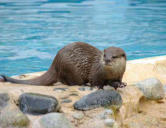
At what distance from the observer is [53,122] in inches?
93.6

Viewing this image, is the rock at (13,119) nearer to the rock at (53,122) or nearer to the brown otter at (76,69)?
the rock at (53,122)

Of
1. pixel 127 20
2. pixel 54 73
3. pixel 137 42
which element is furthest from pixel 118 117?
pixel 127 20

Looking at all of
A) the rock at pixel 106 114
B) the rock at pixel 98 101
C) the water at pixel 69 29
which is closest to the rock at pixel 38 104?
the rock at pixel 98 101

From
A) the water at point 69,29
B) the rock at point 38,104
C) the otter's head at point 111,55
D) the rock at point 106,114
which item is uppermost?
the otter's head at point 111,55

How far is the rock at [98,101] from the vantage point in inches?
104

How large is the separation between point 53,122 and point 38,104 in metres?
0.21

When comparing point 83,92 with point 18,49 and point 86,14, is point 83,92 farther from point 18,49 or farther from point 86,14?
point 86,14

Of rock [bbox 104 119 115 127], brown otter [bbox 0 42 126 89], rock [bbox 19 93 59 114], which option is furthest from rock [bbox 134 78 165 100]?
rock [bbox 19 93 59 114]

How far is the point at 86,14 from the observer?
10266mm

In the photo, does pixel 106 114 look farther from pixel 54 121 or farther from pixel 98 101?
pixel 54 121

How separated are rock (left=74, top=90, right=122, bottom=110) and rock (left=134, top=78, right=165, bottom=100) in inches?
23.3

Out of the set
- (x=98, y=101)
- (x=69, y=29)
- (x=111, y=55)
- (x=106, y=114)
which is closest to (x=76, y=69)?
(x=111, y=55)

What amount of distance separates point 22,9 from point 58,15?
172 centimetres

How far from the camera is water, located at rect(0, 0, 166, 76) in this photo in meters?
6.60
